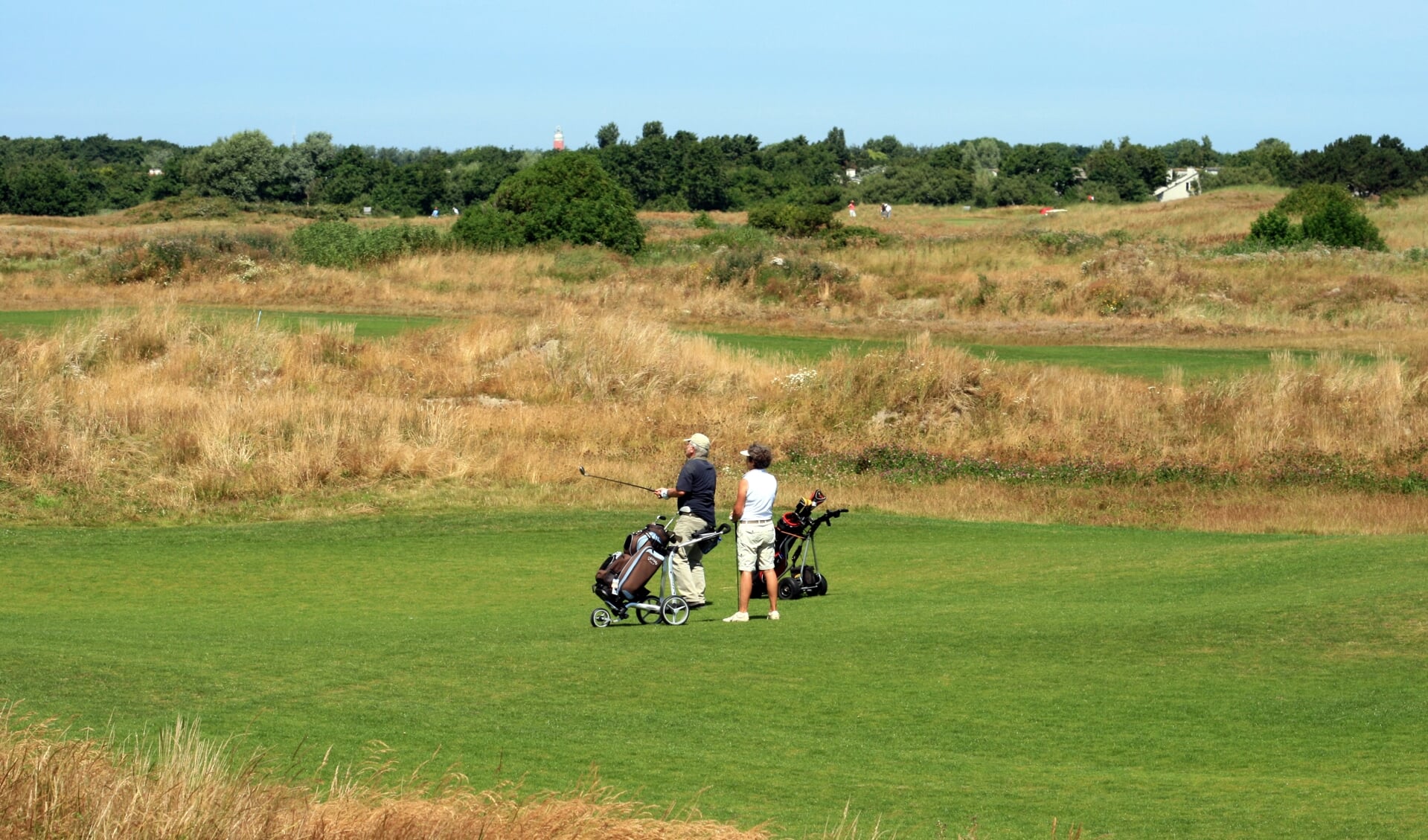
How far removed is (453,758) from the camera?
871cm

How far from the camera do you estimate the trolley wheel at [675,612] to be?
1381cm

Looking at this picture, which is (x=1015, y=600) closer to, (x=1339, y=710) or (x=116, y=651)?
(x=1339, y=710)

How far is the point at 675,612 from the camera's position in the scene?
13844mm

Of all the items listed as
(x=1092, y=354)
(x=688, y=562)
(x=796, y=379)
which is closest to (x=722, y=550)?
(x=688, y=562)

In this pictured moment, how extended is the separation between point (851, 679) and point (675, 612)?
2.96 metres

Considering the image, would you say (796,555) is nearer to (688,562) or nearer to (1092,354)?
(688,562)

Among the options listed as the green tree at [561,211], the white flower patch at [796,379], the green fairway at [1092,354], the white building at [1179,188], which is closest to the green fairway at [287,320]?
the green fairway at [1092,354]

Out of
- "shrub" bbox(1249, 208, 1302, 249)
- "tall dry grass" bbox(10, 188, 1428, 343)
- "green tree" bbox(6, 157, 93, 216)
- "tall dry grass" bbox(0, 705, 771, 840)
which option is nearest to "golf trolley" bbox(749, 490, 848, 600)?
"tall dry grass" bbox(0, 705, 771, 840)

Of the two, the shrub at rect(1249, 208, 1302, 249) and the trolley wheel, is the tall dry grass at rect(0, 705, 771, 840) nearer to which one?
the trolley wheel

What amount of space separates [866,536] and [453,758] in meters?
13.4

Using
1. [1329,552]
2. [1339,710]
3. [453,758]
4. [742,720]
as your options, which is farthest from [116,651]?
[1329,552]

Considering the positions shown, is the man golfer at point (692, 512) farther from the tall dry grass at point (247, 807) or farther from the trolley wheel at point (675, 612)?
Result: the tall dry grass at point (247, 807)

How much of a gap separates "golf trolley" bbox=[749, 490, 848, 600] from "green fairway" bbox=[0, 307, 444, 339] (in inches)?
928

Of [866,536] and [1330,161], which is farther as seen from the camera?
[1330,161]
